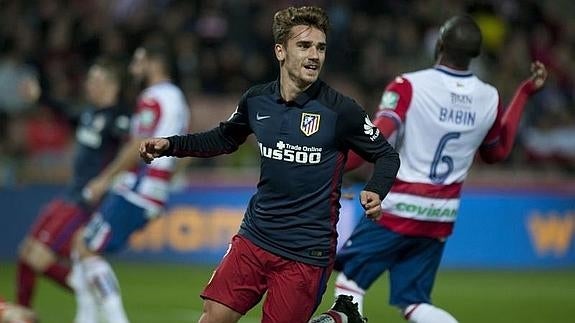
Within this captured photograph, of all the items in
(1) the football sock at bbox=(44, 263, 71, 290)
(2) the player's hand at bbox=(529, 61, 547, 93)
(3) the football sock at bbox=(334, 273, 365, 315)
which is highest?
(2) the player's hand at bbox=(529, 61, 547, 93)

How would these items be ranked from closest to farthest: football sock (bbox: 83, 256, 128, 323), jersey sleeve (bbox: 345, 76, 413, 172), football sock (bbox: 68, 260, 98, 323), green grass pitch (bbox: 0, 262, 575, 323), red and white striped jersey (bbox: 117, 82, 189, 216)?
jersey sleeve (bbox: 345, 76, 413, 172), football sock (bbox: 83, 256, 128, 323), red and white striped jersey (bbox: 117, 82, 189, 216), football sock (bbox: 68, 260, 98, 323), green grass pitch (bbox: 0, 262, 575, 323)

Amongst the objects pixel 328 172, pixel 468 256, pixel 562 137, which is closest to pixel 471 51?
pixel 328 172

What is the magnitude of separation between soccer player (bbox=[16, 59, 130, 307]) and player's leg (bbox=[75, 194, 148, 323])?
62cm

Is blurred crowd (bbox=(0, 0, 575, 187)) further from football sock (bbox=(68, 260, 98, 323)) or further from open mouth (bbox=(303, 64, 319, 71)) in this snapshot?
open mouth (bbox=(303, 64, 319, 71))

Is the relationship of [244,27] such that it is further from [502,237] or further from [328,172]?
[328,172]

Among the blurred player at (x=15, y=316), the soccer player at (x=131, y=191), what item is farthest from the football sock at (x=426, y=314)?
the blurred player at (x=15, y=316)

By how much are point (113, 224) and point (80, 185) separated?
97 cm

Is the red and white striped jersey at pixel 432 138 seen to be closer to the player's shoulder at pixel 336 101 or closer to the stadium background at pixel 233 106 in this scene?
the player's shoulder at pixel 336 101

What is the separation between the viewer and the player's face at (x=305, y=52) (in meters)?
6.81

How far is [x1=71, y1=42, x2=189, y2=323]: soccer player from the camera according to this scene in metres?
10.2

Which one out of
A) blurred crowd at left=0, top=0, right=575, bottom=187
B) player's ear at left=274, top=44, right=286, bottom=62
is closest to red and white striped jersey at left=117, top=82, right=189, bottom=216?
player's ear at left=274, top=44, right=286, bottom=62

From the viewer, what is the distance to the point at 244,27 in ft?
63.4

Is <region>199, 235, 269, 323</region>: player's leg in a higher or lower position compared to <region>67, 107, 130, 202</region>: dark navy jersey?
lower

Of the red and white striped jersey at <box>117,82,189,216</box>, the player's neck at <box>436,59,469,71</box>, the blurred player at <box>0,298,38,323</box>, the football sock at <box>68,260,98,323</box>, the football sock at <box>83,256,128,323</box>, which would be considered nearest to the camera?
the blurred player at <box>0,298,38,323</box>
